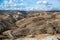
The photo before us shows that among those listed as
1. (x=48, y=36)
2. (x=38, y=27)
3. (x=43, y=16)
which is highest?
(x=43, y=16)

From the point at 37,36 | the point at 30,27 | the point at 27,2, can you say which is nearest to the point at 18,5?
the point at 27,2

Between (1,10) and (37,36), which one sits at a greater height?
(1,10)

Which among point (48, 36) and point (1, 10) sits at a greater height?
point (1, 10)

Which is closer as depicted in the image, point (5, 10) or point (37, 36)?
point (37, 36)

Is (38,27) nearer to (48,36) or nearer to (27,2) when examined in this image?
(48,36)

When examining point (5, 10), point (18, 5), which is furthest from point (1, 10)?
point (18, 5)

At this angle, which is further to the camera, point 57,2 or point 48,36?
point 57,2

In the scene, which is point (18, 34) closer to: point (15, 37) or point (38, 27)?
point (15, 37)
